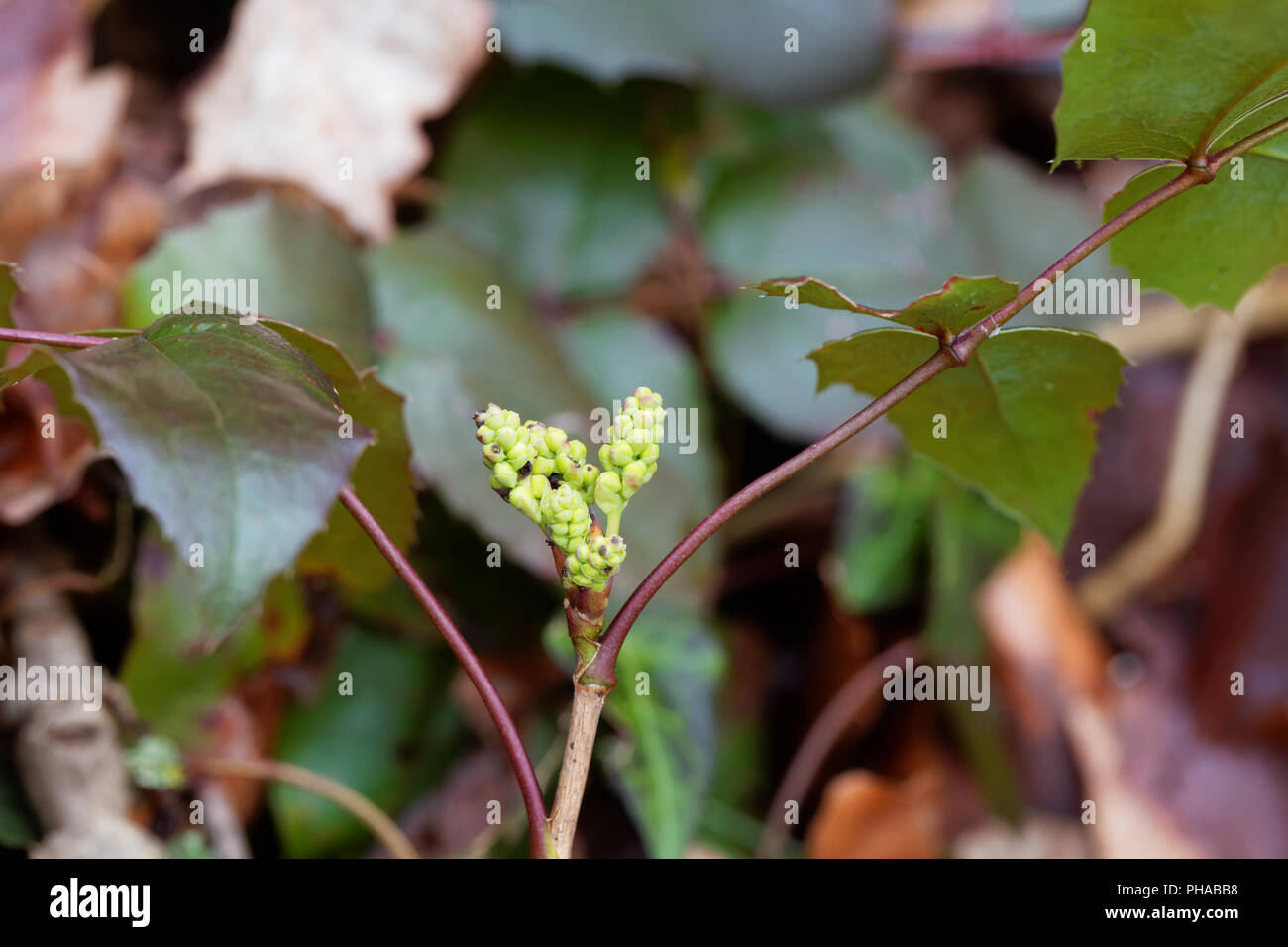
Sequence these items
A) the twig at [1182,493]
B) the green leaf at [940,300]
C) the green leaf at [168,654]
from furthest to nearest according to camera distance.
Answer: the twig at [1182,493] → the green leaf at [168,654] → the green leaf at [940,300]

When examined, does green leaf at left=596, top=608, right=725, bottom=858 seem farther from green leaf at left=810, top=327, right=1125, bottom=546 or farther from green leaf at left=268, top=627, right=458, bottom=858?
green leaf at left=810, top=327, right=1125, bottom=546

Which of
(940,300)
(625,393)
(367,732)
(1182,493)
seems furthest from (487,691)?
(1182,493)

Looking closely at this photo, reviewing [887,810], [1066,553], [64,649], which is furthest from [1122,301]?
[64,649]

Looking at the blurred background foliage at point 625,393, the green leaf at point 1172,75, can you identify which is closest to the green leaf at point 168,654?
the blurred background foliage at point 625,393

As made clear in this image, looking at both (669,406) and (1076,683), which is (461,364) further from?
(1076,683)

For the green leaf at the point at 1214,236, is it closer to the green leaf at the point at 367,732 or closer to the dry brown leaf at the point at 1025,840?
the green leaf at the point at 367,732

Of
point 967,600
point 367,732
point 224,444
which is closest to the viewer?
point 224,444

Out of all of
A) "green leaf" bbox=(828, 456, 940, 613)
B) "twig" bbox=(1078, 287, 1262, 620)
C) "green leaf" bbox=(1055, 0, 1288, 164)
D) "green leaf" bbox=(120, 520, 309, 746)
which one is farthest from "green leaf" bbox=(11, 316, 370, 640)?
"twig" bbox=(1078, 287, 1262, 620)
